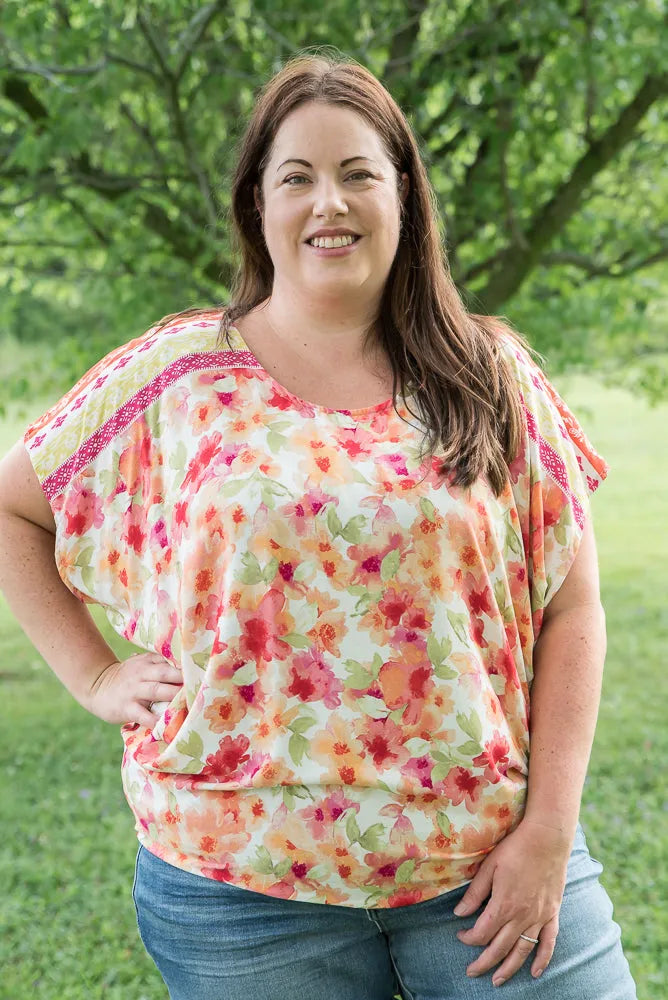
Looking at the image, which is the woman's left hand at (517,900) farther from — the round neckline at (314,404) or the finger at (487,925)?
the round neckline at (314,404)

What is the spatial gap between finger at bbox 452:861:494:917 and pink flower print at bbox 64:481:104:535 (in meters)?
0.85

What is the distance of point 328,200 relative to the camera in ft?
6.22

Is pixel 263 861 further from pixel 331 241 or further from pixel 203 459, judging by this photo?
pixel 331 241

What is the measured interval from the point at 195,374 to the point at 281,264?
0.88 ft

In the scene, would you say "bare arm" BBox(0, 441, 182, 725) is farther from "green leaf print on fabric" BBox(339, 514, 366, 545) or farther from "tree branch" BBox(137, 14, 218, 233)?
"tree branch" BBox(137, 14, 218, 233)

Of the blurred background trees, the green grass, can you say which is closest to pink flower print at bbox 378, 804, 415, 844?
the green grass

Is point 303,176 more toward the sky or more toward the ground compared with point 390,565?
more toward the sky

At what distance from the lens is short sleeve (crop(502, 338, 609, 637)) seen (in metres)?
1.91

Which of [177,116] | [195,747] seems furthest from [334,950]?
[177,116]

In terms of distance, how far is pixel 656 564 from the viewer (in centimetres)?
1080

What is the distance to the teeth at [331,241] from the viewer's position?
6.31ft

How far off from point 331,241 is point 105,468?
542 millimetres

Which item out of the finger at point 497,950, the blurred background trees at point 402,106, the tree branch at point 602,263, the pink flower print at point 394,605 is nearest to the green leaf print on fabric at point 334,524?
the pink flower print at point 394,605

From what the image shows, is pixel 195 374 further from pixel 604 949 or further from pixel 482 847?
pixel 604 949
